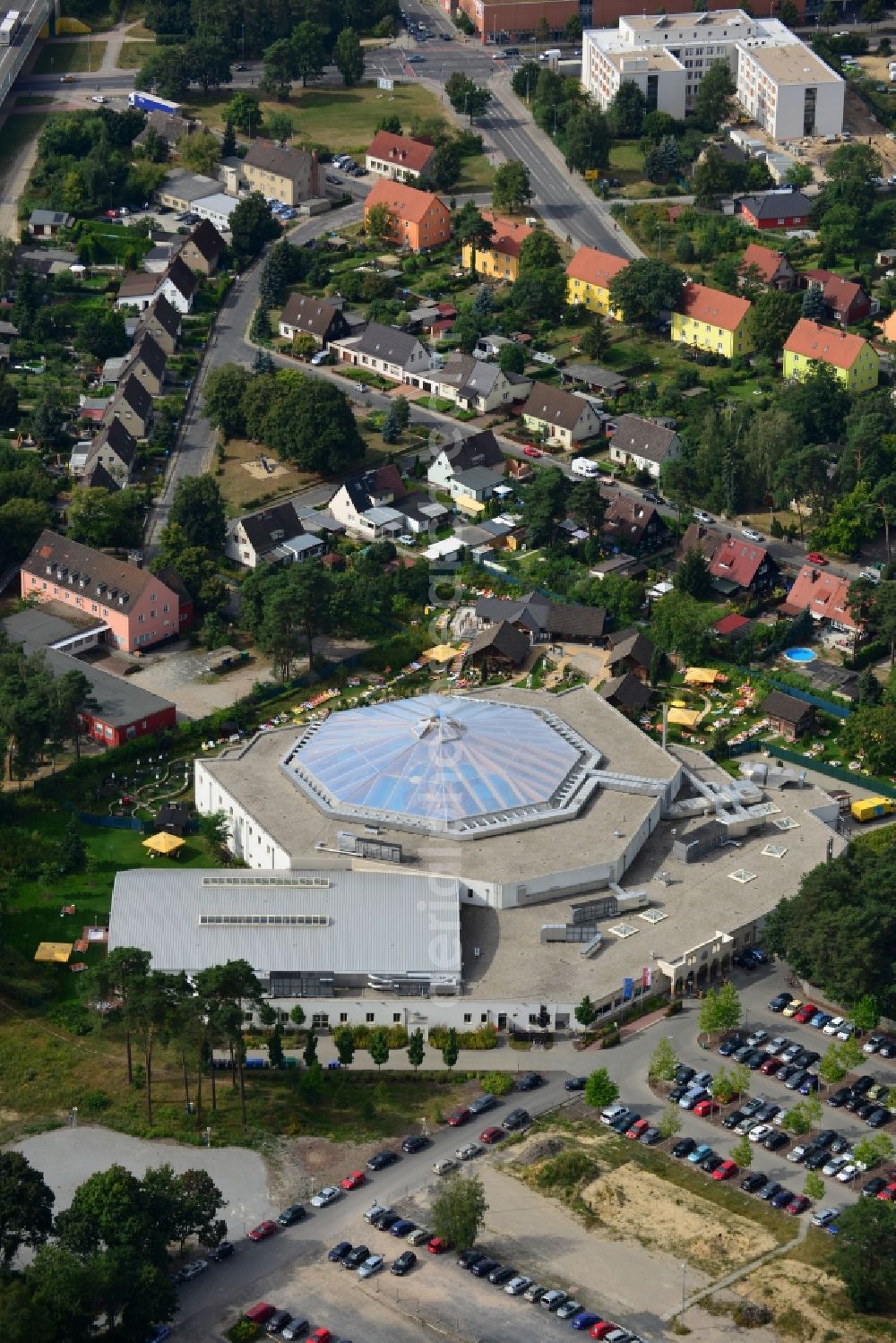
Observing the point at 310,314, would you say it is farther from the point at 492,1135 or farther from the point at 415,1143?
the point at 415,1143

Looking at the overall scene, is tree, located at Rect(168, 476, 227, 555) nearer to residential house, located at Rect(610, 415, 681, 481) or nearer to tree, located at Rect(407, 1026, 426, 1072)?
residential house, located at Rect(610, 415, 681, 481)

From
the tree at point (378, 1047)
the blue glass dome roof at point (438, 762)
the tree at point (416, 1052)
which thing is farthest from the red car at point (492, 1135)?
the blue glass dome roof at point (438, 762)

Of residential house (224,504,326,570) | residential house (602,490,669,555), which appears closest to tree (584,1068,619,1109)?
residential house (224,504,326,570)

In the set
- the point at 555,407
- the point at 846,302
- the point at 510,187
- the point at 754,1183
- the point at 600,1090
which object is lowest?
the point at 754,1183

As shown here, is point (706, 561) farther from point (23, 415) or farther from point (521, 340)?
point (23, 415)

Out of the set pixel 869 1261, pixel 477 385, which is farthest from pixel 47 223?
pixel 869 1261

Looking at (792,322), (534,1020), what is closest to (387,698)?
(534,1020)

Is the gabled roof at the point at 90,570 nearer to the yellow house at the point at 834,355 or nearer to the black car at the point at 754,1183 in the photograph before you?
the yellow house at the point at 834,355

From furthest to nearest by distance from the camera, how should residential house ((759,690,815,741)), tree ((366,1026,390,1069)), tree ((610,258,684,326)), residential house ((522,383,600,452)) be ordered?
tree ((610,258,684,326)) → residential house ((522,383,600,452)) → residential house ((759,690,815,741)) → tree ((366,1026,390,1069))
